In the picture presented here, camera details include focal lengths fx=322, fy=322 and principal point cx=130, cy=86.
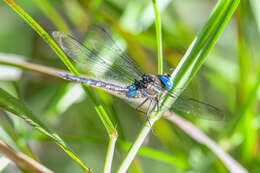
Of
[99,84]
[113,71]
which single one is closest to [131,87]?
[113,71]

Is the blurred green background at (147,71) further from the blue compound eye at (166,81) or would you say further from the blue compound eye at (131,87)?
the blue compound eye at (166,81)

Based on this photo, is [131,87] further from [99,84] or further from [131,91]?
[99,84]

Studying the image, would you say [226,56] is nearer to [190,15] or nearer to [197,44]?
[190,15]

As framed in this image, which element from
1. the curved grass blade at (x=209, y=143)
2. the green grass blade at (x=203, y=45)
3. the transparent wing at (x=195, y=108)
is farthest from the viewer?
the transparent wing at (x=195, y=108)

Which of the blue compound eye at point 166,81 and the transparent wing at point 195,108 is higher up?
the blue compound eye at point 166,81

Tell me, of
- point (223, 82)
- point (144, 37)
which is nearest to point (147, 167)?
point (223, 82)

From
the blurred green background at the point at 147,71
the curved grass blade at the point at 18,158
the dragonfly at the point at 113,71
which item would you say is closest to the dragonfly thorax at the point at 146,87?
the dragonfly at the point at 113,71
